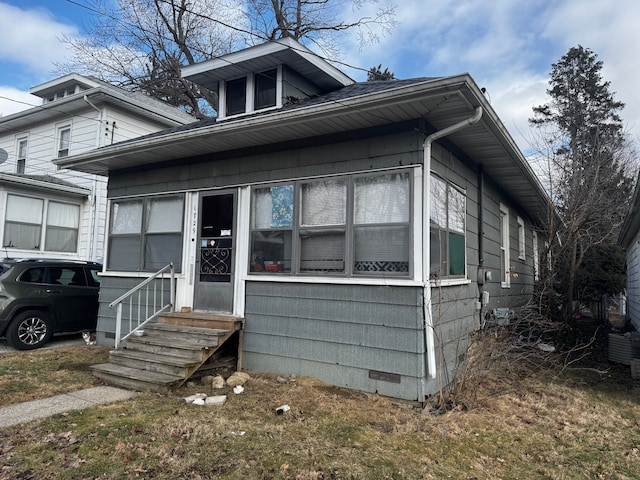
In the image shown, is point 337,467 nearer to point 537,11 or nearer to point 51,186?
point 537,11

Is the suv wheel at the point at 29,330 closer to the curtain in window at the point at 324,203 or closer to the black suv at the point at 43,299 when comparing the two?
the black suv at the point at 43,299

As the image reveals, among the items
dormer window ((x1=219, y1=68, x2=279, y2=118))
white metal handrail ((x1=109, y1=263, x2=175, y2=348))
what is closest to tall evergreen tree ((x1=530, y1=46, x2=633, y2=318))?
dormer window ((x1=219, y1=68, x2=279, y2=118))

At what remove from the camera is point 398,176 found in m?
5.03

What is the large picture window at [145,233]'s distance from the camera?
6898mm

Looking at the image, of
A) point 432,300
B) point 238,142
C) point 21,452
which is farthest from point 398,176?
point 21,452

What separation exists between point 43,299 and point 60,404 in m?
3.90

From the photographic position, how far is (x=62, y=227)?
40.6 feet

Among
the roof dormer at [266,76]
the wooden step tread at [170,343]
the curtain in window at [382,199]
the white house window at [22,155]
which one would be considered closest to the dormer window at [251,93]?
the roof dormer at [266,76]

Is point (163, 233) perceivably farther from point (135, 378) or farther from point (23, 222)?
point (23, 222)

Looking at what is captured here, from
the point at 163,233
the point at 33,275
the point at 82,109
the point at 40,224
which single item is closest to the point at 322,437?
the point at 163,233

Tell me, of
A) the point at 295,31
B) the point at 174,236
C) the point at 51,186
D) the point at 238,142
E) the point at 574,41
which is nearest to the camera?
the point at 238,142

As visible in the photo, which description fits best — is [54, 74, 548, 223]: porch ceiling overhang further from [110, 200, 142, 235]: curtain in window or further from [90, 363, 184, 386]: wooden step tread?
[90, 363, 184, 386]: wooden step tread

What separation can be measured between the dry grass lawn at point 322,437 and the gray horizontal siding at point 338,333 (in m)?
0.25

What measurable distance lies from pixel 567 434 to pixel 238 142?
16.5ft
